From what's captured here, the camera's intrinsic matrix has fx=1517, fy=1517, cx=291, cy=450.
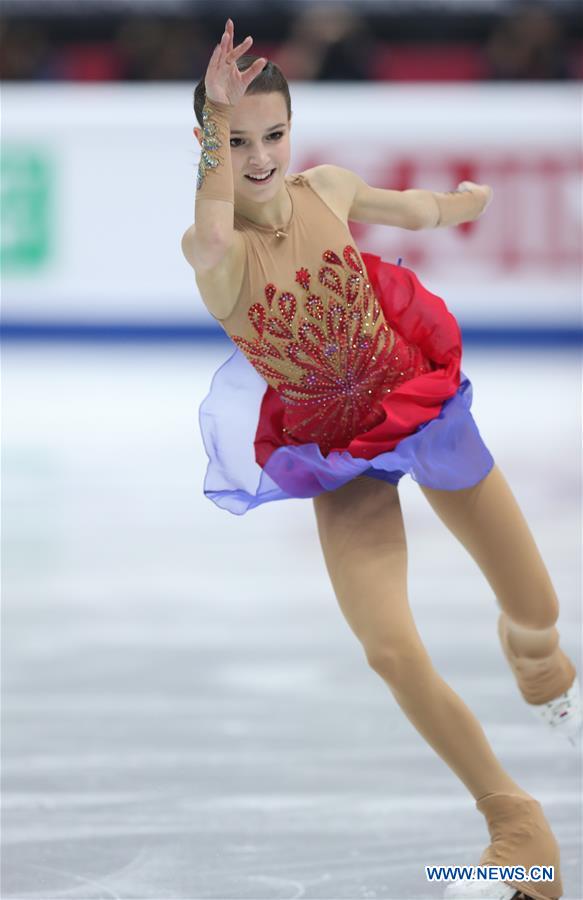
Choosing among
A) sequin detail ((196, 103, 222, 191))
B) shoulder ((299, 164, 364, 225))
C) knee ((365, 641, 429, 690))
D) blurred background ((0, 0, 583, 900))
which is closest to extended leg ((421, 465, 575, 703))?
knee ((365, 641, 429, 690))

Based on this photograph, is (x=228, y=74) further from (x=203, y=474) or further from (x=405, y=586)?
(x=203, y=474)

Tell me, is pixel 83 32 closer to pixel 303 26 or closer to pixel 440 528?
pixel 303 26

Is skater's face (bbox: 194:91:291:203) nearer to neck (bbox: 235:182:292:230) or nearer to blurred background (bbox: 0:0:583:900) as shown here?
neck (bbox: 235:182:292:230)

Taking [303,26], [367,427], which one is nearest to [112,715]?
[367,427]

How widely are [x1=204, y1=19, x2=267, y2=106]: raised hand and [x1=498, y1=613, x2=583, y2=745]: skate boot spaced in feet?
3.62

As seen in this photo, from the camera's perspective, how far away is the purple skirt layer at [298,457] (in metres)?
2.53

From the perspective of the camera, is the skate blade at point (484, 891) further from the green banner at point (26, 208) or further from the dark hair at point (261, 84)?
the green banner at point (26, 208)

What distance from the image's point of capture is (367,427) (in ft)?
8.68

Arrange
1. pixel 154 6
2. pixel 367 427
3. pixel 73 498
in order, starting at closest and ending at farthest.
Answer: pixel 367 427
pixel 73 498
pixel 154 6

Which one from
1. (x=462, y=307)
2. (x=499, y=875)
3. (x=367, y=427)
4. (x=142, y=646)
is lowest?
(x=462, y=307)

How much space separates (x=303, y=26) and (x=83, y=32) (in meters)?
1.82

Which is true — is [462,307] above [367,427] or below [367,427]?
below

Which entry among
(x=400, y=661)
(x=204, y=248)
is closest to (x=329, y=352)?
(x=204, y=248)

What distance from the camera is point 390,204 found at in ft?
9.07
